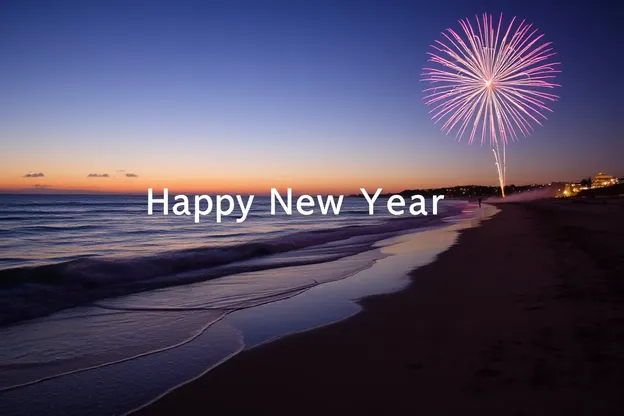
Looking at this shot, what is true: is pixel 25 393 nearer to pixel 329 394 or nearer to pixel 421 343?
pixel 329 394

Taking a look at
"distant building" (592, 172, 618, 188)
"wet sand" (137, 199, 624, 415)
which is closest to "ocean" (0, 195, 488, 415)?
"wet sand" (137, 199, 624, 415)

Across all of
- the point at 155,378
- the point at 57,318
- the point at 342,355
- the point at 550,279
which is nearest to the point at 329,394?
the point at 342,355

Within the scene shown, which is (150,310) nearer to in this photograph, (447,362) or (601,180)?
(447,362)

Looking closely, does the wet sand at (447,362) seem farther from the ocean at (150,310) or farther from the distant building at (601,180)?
the distant building at (601,180)

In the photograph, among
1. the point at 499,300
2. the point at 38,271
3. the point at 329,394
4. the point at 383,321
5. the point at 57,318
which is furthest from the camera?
the point at 38,271

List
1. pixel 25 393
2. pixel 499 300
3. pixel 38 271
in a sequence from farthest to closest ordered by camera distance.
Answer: pixel 38 271, pixel 499 300, pixel 25 393

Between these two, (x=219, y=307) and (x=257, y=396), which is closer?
(x=257, y=396)

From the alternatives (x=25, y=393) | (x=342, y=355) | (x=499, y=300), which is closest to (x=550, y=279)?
(x=499, y=300)

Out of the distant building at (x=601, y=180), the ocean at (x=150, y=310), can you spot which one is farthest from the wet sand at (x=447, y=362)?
the distant building at (x=601, y=180)
